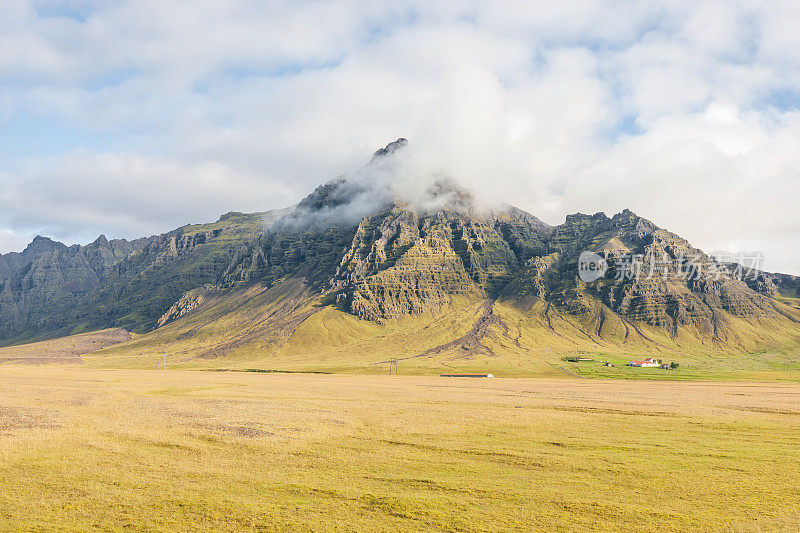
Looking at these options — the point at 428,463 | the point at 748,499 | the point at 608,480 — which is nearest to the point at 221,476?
the point at 428,463

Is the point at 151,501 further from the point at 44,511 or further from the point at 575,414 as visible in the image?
the point at 575,414

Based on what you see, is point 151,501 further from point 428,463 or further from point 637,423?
point 637,423

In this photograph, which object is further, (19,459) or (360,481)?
(19,459)

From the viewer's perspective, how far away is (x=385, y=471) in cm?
3581

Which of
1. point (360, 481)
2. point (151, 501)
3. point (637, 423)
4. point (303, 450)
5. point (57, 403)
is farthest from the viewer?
point (57, 403)

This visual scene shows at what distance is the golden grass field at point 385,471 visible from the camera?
26281 mm

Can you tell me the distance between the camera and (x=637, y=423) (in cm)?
6172

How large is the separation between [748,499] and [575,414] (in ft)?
129

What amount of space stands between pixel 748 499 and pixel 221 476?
107 feet

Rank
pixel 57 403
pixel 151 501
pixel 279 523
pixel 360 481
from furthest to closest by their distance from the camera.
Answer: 1. pixel 57 403
2. pixel 360 481
3. pixel 151 501
4. pixel 279 523

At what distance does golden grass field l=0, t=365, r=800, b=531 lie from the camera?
2628 cm

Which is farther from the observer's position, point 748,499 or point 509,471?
point 509,471

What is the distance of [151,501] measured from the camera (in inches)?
1113

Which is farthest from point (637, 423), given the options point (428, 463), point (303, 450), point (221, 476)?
point (221, 476)
